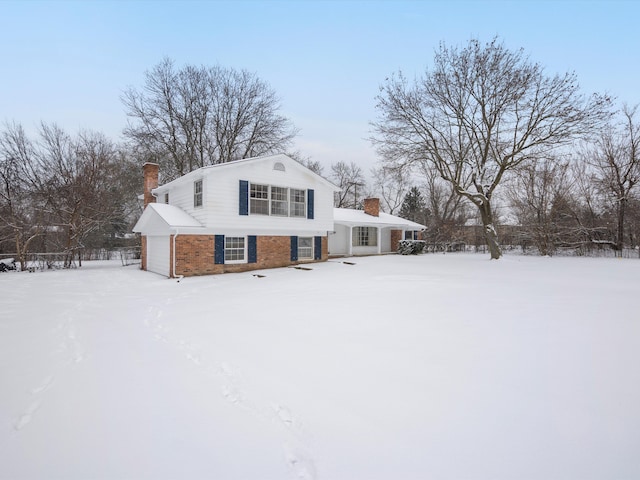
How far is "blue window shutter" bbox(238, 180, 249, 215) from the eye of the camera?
13.8 m

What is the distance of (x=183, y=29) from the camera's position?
747 inches

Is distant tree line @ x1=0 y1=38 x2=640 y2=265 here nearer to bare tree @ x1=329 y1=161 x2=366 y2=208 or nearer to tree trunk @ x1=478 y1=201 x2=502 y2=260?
tree trunk @ x1=478 y1=201 x2=502 y2=260

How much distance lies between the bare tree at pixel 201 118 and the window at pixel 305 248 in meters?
11.7

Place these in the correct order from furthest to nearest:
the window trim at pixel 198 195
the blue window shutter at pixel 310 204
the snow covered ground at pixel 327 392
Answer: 1. the blue window shutter at pixel 310 204
2. the window trim at pixel 198 195
3. the snow covered ground at pixel 327 392

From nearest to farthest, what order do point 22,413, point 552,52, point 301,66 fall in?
1. point 22,413
2. point 552,52
3. point 301,66

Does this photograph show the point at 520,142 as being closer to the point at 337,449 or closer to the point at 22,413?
the point at 337,449

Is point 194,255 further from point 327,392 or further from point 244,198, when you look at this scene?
point 327,392

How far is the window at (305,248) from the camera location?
54.2 feet

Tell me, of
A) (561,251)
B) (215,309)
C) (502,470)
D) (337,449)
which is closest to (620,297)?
(502,470)

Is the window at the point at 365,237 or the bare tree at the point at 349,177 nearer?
the window at the point at 365,237

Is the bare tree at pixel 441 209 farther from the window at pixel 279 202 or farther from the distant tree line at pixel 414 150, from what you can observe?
the window at pixel 279 202

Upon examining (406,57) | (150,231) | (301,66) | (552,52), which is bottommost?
(150,231)

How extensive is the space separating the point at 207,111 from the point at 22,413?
2477 centimetres

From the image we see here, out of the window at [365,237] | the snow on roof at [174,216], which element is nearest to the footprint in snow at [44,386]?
the snow on roof at [174,216]
